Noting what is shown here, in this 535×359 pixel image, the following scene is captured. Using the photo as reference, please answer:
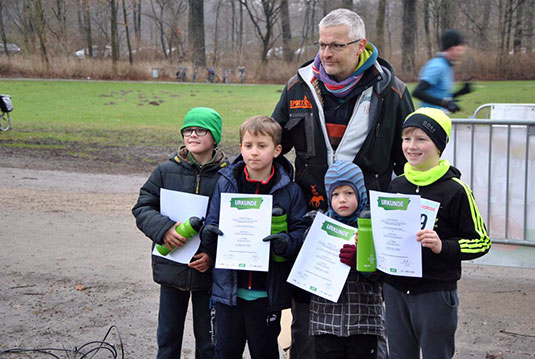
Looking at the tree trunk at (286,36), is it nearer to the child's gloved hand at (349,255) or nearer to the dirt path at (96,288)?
the dirt path at (96,288)

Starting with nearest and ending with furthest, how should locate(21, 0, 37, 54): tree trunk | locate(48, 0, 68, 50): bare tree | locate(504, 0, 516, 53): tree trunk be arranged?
locate(504, 0, 516, 53): tree trunk
locate(21, 0, 37, 54): tree trunk
locate(48, 0, 68, 50): bare tree

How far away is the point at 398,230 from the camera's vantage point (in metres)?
3.42

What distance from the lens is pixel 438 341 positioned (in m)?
3.49

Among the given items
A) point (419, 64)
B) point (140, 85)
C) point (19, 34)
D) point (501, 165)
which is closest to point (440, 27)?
point (419, 64)

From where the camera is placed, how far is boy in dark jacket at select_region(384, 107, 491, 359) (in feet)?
11.2

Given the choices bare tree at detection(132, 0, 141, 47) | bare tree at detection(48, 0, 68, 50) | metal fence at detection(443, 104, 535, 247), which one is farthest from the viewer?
bare tree at detection(132, 0, 141, 47)

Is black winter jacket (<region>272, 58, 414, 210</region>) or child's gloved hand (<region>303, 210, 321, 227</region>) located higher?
black winter jacket (<region>272, 58, 414, 210</region>)

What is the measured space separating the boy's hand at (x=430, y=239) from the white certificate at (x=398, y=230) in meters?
0.04

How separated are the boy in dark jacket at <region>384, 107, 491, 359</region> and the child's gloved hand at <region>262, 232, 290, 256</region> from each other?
1.96ft

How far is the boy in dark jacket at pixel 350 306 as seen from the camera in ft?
12.1

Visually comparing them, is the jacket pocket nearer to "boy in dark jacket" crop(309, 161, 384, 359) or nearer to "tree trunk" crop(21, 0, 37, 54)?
"boy in dark jacket" crop(309, 161, 384, 359)

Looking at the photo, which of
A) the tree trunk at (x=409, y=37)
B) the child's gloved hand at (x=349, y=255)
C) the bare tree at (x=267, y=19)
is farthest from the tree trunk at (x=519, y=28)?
the child's gloved hand at (x=349, y=255)

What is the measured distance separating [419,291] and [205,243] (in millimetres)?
1238

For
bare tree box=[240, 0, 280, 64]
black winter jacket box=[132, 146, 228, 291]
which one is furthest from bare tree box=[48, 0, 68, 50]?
black winter jacket box=[132, 146, 228, 291]
